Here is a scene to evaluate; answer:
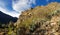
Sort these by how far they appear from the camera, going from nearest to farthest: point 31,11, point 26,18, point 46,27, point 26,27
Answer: point 46,27 < point 26,27 < point 26,18 < point 31,11

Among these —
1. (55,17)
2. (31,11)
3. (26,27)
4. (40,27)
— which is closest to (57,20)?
(55,17)

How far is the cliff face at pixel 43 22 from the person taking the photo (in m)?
30.4

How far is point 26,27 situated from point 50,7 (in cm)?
749

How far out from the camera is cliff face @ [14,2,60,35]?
30.4m

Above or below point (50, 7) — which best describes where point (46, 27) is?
below

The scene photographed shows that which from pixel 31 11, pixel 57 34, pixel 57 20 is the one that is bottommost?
pixel 57 34

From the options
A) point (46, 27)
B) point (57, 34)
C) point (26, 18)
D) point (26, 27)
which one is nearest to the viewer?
point (57, 34)

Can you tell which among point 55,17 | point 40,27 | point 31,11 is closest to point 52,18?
point 55,17

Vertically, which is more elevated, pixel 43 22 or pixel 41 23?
pixel 43 22

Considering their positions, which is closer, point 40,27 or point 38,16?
point 40,27

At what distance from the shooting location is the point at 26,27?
3309cm

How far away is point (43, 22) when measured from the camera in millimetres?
32281

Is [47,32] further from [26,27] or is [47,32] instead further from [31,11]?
[31,11]

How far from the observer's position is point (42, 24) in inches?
1264
